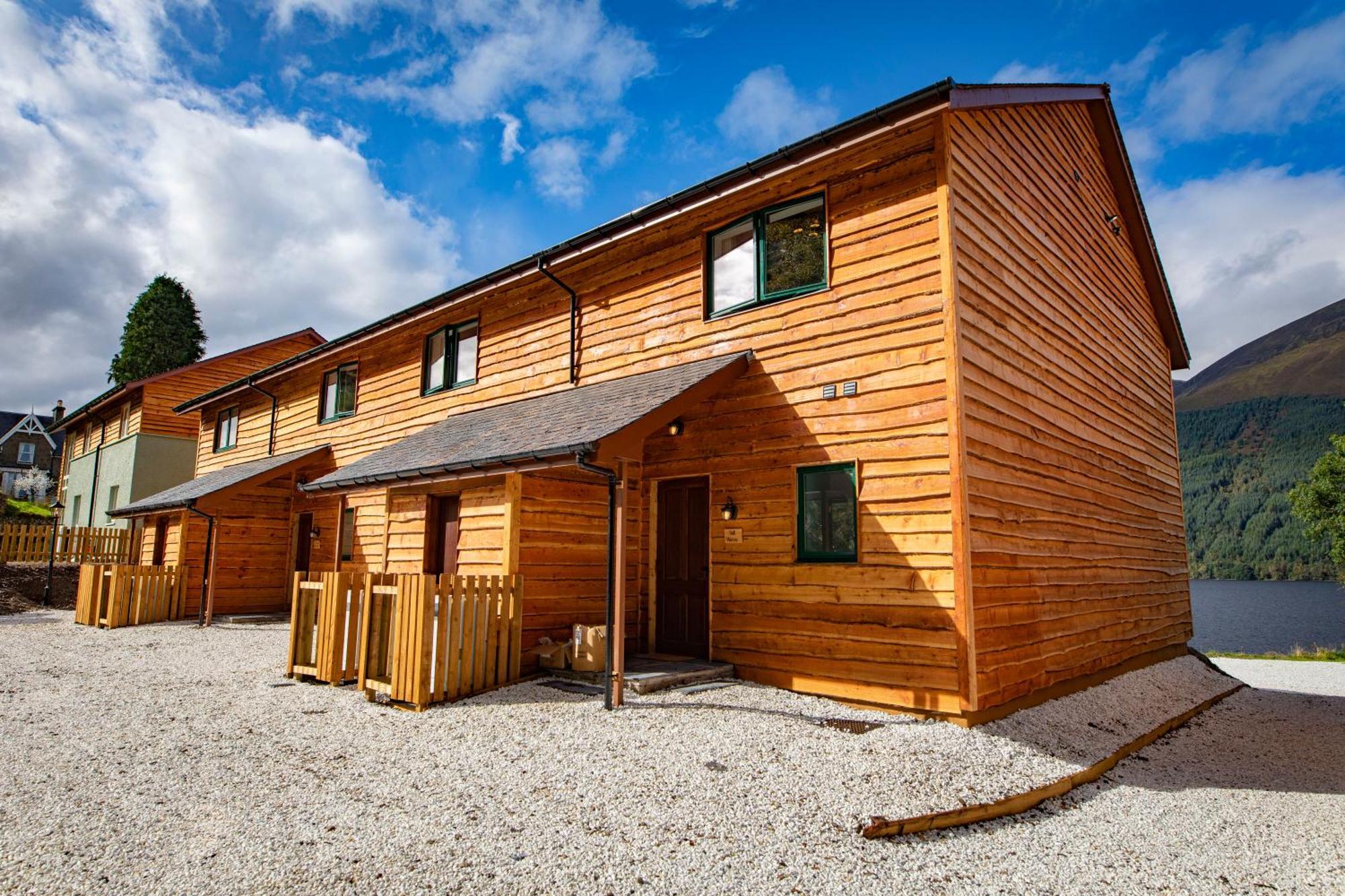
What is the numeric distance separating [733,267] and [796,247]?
2.85ft

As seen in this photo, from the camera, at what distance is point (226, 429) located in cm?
2020

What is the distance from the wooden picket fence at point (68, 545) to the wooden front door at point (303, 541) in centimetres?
657

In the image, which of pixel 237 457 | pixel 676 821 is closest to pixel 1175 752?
pixel 676 821

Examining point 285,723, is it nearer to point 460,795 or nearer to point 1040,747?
point 460,795

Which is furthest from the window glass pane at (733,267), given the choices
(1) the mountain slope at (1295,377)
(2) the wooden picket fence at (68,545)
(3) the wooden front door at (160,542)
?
(1) the mountain slope at (1295,377)

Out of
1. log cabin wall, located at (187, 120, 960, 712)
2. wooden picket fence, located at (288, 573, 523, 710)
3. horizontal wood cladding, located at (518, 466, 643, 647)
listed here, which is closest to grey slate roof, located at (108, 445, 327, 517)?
wooden picket fence, located at (288, 573, 523, 710)

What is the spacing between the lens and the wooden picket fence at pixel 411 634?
7375 mm

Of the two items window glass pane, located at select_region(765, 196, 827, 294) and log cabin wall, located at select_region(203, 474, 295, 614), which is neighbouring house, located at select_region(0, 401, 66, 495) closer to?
log cabin wall, located at select_region(203, 474, 295, 614)

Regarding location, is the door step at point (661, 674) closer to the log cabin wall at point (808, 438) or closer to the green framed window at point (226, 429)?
the log cabin wall at point (808, 438)

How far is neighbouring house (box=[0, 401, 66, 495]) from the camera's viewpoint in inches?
2154

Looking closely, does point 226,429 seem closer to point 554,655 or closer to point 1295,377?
point 554,655

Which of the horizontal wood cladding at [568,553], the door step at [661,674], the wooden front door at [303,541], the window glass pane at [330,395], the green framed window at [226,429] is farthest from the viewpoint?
the green framed window at [226,429]

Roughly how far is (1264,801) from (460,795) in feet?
20.7

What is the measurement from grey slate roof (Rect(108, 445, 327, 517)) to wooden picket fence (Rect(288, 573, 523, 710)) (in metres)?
7.18
